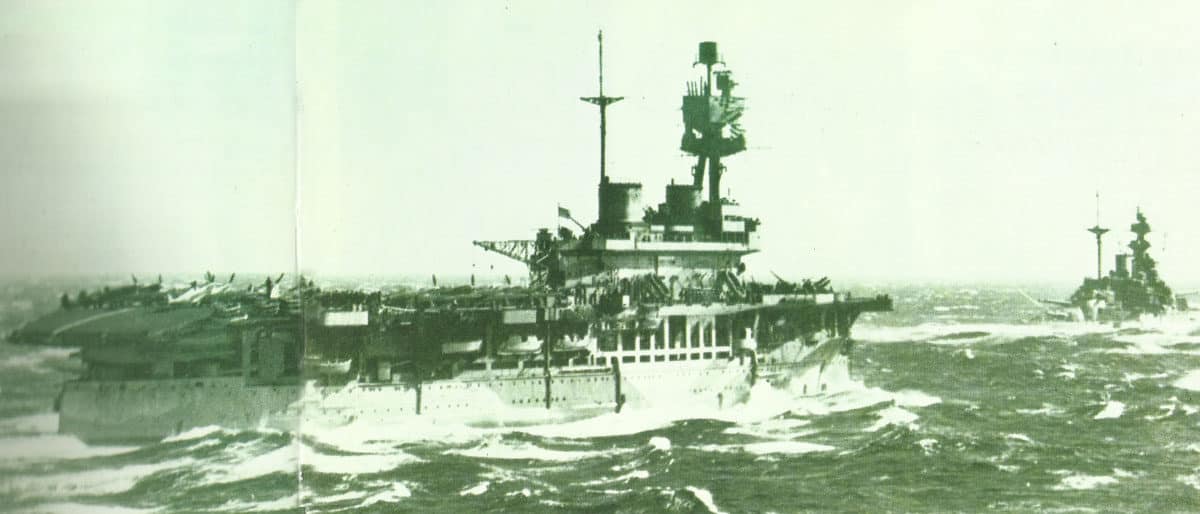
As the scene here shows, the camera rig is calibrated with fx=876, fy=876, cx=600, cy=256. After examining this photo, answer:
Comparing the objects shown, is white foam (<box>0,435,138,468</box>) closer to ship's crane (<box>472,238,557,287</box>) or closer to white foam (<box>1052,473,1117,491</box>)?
ship's crane (<box>472,238,557,287</box>)

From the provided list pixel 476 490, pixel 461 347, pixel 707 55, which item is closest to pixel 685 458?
A: pixel 476 490

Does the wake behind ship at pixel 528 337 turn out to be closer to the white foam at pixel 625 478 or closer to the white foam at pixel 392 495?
the white foam at pixel 392 495

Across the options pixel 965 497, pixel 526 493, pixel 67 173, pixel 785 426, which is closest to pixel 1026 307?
pixel 785 426

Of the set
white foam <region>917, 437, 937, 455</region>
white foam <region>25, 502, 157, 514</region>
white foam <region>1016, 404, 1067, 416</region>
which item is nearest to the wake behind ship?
white foam <region>25, 502, 157, 514</region>

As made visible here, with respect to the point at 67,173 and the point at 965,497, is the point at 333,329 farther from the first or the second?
the point at 965,497

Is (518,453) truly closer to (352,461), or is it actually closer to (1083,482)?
(352,461)

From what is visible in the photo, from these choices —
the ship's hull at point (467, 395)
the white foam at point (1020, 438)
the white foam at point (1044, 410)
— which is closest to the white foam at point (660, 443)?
the ship's hull at point (467, 395)
